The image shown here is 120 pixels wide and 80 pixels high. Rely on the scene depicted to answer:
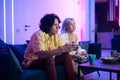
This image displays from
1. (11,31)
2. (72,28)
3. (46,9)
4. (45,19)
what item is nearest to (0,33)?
(11,31)

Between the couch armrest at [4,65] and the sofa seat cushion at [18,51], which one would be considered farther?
the sofa seat cushion at [18,51]

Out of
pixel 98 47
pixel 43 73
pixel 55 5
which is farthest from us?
pixel 55 5

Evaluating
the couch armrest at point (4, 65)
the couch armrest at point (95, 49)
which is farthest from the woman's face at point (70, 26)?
the couch armrest at point (4, 65)

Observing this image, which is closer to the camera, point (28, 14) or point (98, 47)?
point (98, 47)

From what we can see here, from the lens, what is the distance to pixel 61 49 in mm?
2664

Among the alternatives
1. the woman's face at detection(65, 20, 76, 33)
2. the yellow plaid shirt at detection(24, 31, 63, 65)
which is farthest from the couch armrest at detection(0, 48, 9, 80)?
the woman's face at detection(65, 20, 76, 33)

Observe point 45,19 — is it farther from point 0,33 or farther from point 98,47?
point 0,33

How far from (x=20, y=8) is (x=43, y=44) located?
3.00 m

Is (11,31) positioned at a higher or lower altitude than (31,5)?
lower

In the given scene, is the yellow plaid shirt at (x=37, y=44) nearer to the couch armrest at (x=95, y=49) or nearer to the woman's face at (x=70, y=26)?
the woman's face at (x=70, y=26)

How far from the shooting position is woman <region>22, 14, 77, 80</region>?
8.43 ft

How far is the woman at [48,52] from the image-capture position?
2568 millimetres

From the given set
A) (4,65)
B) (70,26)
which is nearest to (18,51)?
(4,65)

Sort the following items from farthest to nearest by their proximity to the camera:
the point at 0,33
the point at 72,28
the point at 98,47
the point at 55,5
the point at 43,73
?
the point at 55,5
the point at 0,33
the point at 98,47
the point at 72,28
the point at 43,73
